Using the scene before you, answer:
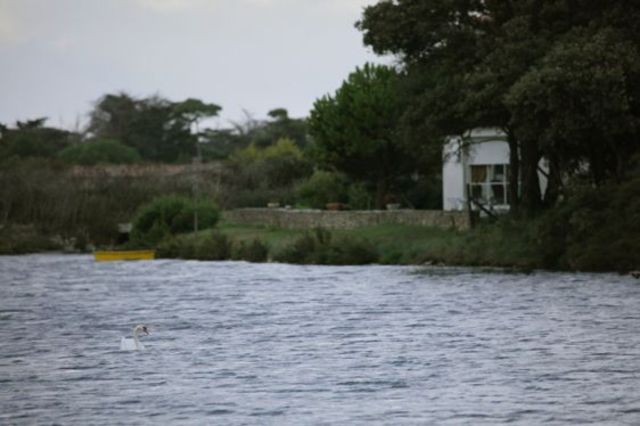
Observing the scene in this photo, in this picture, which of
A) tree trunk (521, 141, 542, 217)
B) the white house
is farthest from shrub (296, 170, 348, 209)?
tree trunk (521, 141, 542, 217)

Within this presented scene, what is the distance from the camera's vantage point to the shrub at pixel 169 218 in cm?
10075

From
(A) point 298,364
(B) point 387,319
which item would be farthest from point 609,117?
(A) point 298,364

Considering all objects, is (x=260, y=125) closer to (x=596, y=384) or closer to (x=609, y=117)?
(x=609, y=117)

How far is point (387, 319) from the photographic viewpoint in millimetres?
49438

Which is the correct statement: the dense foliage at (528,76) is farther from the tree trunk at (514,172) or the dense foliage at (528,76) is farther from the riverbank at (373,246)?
the riverbank at (373,246)

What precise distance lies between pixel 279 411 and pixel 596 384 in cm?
696

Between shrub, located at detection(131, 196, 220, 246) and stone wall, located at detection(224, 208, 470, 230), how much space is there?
243 cm

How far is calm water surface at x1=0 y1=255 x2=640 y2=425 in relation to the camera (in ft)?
99.8

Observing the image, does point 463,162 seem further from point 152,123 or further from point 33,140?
point 152,123

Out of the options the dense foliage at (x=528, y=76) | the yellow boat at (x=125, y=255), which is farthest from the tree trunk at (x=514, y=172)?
the yellow boat at (x=125, y=255)

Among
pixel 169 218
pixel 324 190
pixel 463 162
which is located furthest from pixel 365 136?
pixel 169 218

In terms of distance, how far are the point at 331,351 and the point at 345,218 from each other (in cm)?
4902

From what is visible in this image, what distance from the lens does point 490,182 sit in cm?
9306

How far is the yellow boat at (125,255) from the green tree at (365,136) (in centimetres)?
1355
